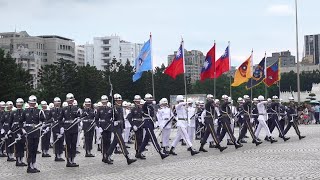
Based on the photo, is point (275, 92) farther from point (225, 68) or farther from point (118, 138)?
point (118, 138)

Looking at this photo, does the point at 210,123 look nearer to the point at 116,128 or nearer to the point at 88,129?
the point at 88,129

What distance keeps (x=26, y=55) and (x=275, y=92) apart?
6306cm

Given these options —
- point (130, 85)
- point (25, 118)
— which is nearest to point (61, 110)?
point (25, 118)

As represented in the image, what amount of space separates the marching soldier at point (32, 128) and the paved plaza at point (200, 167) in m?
0.39

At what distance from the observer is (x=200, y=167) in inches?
618

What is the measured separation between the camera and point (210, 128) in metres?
21.2

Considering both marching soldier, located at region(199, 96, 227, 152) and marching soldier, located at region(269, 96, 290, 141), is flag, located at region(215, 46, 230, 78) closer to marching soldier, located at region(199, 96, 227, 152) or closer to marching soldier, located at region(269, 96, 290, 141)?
marching soldier, located at region(269, 96, 290, 141)

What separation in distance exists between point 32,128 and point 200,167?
4.73 metres

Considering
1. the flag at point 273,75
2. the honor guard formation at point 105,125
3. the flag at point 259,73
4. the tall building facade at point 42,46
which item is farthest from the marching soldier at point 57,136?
the tall building facade at point 42,46

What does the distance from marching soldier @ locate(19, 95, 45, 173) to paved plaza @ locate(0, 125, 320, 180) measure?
389 millimetres

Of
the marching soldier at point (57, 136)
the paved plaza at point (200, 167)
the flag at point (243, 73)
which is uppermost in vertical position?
the flag at point (243, 73)

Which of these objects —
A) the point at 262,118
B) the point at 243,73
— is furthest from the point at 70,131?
the point at 243,73

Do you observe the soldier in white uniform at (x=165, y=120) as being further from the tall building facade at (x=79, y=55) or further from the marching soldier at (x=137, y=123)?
the tall building facade at (x=79, y=55)

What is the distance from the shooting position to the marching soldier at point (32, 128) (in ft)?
53.1
